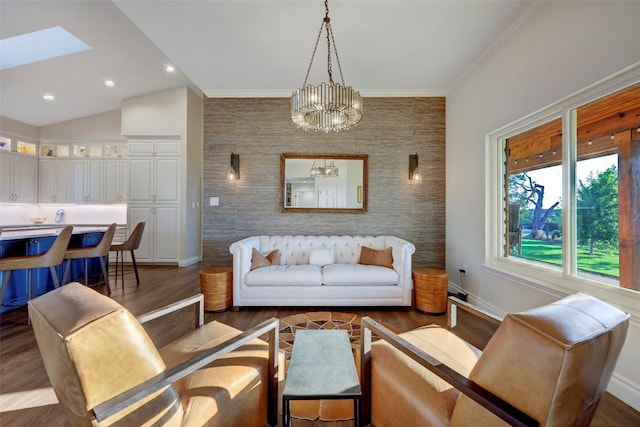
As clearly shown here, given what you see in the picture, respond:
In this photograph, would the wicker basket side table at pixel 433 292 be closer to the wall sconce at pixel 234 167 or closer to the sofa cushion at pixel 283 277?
the sofa cushion at pixel 283 277

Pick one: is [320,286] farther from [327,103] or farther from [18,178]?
[18,178]

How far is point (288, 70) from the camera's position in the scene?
3.18 m

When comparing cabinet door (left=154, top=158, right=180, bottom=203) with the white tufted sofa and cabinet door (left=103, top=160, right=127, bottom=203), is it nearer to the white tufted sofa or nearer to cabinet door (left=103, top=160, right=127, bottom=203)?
cabinet door (left=103, top=160, right=127, bottom=203)

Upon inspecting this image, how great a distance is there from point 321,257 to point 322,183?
1.17 metres

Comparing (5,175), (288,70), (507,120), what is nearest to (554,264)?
(507,120)

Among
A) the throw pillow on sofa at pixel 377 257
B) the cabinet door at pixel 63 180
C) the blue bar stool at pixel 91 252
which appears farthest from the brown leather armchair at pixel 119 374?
the cabinet door at pixel 63 180

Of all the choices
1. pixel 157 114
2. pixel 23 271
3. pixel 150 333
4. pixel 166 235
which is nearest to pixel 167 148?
pixel 157 114

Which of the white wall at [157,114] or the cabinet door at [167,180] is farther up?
the white wall at [157,114]

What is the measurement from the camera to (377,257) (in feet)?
10.2

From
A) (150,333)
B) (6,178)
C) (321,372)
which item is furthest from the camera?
(6,178)

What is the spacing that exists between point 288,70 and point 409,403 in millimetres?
3528

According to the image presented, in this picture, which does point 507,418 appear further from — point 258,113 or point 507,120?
point 258,113

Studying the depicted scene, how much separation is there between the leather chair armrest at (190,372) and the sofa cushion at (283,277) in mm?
1591

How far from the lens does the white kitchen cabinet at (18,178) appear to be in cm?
504
